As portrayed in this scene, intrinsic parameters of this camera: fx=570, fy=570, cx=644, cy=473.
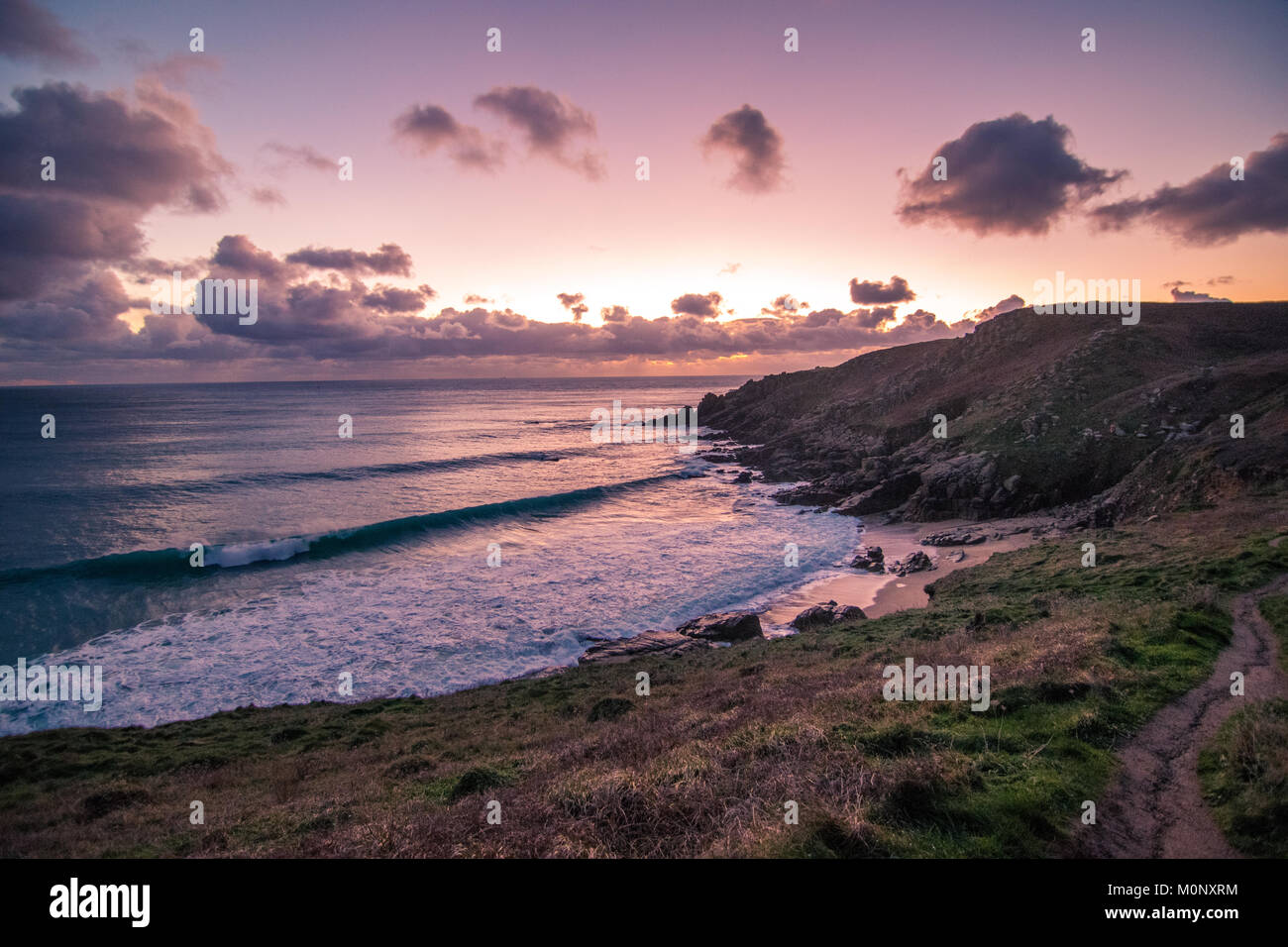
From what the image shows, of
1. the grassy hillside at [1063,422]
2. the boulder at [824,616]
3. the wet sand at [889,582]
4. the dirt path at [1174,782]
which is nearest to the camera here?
the dirt path at [1174,782]

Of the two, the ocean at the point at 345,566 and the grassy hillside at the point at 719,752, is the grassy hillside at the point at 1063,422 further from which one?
the grassy hillside at the point at 719,752

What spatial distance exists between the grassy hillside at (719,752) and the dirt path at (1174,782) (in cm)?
26

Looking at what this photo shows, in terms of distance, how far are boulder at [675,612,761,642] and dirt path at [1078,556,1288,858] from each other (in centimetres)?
1464

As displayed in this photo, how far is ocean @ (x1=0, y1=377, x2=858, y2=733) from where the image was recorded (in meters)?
22.1

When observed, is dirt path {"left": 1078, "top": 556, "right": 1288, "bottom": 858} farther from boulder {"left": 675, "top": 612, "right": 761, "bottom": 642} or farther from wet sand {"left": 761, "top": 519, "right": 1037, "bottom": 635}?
boulder {"left": 675, "top": 612, "right": 761, "bottom": 642}

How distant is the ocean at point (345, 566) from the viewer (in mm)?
22094
